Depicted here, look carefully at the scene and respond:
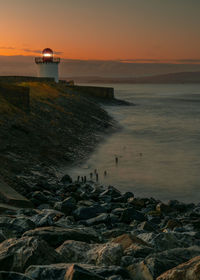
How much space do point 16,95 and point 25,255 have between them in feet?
72.1

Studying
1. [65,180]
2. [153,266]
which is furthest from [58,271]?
[65,180]

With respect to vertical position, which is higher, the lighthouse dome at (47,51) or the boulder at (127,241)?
the lighthouse dome at (47,51)

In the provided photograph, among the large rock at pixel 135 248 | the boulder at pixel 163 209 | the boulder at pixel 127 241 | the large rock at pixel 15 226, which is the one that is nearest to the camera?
the large rock at pixel 135 248

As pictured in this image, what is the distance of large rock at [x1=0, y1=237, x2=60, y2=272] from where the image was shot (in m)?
3.71

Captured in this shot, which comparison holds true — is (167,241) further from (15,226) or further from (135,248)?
(15,226)

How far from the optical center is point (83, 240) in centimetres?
480

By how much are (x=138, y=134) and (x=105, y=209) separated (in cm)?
1953

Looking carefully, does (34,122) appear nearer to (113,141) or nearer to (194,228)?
(113,141)

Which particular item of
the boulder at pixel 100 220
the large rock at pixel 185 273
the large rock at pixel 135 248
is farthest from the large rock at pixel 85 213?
the large rock at pixel 185 273

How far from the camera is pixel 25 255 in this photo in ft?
12.3

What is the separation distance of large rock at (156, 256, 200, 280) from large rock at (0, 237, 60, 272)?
1207mm

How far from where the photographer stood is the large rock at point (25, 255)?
12.2 ft

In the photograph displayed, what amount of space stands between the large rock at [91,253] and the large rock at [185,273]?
0.73 meters

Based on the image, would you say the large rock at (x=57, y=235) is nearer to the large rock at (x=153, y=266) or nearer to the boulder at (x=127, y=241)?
the boulder at (x=127, y=241)
